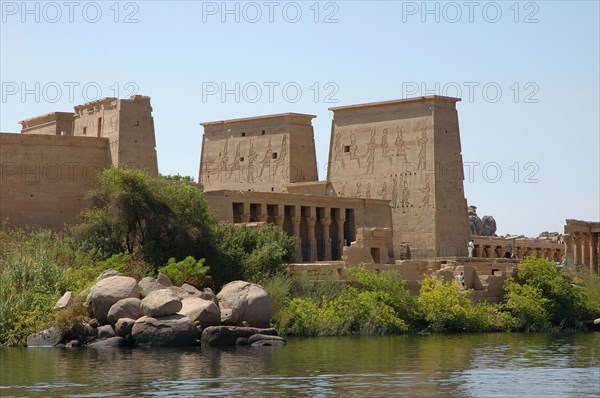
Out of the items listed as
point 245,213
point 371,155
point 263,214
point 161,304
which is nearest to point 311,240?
point 263,214

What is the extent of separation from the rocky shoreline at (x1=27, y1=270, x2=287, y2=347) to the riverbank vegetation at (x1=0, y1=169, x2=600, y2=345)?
78.7 inches

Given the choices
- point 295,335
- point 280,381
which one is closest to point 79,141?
point 295,335

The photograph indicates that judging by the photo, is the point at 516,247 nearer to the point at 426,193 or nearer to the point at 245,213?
the point at 426,193

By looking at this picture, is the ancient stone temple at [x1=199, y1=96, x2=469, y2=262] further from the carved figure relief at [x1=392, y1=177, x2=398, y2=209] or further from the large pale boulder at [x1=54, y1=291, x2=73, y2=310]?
the large pale boulder at [x1=54, y1=291, x2=73, y2=310]

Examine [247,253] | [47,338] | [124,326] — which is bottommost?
[47,338]

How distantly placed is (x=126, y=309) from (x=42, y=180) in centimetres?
1547

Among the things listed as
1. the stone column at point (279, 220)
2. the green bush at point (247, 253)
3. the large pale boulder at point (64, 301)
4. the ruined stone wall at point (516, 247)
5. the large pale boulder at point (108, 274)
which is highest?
the stone column at point (279, 220)

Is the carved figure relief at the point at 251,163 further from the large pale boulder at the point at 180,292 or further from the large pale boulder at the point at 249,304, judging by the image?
the large pale boulder at the point at 249,304

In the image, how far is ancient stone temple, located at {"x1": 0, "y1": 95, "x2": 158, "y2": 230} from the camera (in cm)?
4294

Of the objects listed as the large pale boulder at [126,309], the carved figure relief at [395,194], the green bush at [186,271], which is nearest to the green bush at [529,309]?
the green bush at [186,271]

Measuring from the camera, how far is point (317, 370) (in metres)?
23.5

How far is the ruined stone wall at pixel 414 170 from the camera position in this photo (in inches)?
2135

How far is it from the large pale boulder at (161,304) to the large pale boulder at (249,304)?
1.76 m

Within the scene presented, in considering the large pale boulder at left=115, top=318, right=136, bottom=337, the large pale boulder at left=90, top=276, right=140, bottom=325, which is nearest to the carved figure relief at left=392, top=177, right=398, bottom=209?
the large pale boulder at left=90, top=276, right=140, bottom=325
